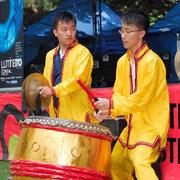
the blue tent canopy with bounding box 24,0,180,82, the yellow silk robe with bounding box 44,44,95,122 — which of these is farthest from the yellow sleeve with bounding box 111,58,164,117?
the blue tent canopy with bounding box 24,0,180,82

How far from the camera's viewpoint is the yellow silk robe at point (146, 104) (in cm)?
399

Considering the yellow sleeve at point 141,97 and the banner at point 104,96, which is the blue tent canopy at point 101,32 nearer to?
the banner at point 104,96

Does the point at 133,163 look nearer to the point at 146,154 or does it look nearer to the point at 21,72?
the point at 146,154

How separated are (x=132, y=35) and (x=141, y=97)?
0.48m

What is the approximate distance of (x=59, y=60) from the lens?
15.9 feet

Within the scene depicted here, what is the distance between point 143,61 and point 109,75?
716 cm

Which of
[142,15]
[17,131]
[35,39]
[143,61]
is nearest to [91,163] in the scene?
[143,61]

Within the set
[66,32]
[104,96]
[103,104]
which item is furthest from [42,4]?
[103,104]

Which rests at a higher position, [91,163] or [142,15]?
[142,15]

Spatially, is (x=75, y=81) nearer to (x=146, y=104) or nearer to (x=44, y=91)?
(x=44, y=91)

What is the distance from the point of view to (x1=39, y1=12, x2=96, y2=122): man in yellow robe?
15.4ft

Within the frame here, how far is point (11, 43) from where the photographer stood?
8.18 m

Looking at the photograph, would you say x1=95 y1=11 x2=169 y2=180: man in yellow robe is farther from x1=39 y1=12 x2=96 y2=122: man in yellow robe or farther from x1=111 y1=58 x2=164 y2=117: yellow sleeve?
x1=39 y1=12 x2=96 y2=122: man in yellow robe

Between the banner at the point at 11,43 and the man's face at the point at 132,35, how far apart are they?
3.86 metres
